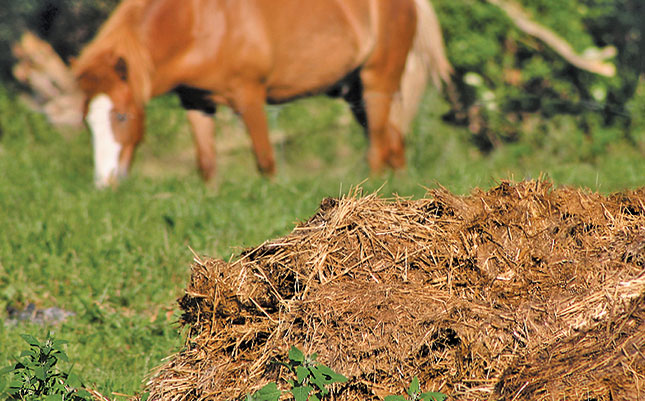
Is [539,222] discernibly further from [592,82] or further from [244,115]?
[592,82]

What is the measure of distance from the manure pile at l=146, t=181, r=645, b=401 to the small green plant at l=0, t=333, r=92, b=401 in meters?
0.29

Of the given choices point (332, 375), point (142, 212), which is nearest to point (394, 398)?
point (332, 375)

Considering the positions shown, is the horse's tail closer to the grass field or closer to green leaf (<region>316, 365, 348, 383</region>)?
the grass field

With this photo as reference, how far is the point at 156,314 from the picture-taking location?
410 centimetres

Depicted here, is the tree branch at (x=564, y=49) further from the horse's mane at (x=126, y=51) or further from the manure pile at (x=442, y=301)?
the manure pile at (x=442, y=301)

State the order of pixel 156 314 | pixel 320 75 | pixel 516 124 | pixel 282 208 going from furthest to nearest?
pixel 516 124
pixel 320 75
pixel 282 208
pixel 156 314

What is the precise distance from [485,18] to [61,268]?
6.37m

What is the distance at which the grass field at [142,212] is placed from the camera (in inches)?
149

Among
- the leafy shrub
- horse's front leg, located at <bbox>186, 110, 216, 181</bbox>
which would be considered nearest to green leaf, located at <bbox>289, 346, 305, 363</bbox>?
horse's front leg, located at <bbox>186, 110, 216, 181</bbox>

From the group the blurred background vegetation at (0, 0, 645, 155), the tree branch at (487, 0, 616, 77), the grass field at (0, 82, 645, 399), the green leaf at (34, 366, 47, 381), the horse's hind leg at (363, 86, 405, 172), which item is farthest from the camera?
the blurred background vegetation at (0, 0, 645, 155)

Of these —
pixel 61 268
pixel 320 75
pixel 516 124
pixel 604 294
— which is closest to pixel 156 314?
pixel 61 268

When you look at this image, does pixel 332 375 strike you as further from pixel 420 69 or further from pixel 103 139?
pixel 420 69

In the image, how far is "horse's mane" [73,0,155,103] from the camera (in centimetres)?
620

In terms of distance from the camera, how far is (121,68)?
20.3 feet
